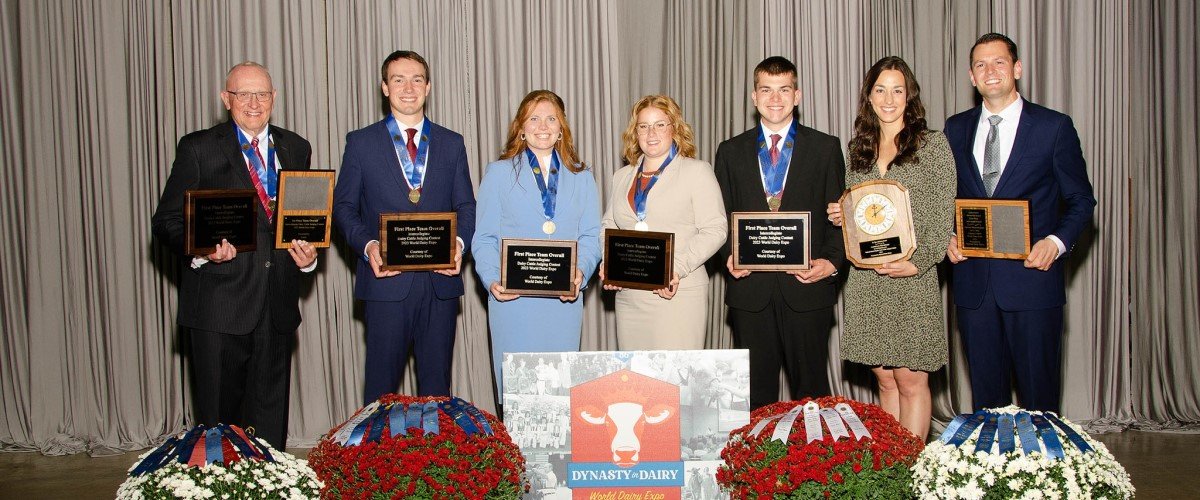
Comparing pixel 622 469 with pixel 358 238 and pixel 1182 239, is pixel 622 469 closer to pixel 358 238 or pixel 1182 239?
pixel 358 238

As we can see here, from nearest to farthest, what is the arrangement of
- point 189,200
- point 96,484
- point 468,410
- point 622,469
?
point 468,410, point 622,469, point 189,200, point 96,484

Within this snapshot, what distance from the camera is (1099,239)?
17.5 feet

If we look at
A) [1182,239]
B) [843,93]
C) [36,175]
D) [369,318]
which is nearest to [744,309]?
[369,318]

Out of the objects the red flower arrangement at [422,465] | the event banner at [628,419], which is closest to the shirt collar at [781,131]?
the event banner at [628,419]

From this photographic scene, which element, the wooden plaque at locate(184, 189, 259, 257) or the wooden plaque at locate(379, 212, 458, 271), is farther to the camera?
the wooden plaque at locate(379, 212, 458, 271)

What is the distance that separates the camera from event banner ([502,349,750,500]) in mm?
3223

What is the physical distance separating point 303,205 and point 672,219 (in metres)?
1.51

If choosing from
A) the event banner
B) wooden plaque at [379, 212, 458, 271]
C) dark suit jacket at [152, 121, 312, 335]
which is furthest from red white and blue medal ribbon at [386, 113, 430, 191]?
Answer: the event banner

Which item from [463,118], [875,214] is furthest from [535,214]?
[463,118]

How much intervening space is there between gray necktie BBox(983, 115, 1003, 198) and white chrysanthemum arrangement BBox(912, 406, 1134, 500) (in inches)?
50.2

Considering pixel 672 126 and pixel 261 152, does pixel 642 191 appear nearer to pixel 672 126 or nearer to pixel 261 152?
pixel 672 126

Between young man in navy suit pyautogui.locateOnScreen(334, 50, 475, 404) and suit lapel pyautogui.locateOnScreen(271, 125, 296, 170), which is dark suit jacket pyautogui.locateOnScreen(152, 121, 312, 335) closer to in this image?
suit lapel pyautogui.locateOnScreen(271, 125, 296, 170)

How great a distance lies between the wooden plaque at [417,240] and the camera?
146 inches

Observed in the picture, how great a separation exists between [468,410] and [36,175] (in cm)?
373
